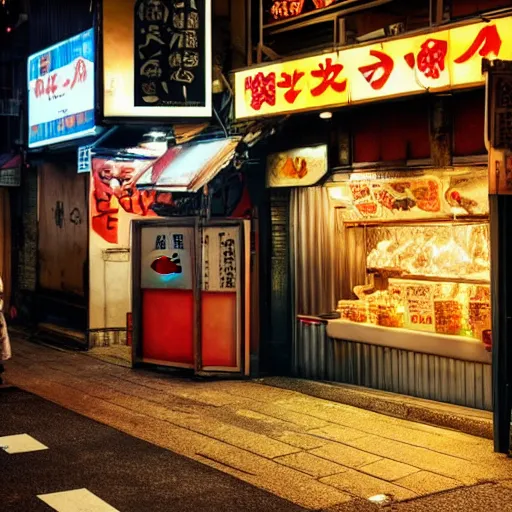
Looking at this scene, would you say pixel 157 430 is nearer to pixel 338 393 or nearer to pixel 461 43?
pixel 338 393

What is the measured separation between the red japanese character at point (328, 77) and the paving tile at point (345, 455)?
5.12m

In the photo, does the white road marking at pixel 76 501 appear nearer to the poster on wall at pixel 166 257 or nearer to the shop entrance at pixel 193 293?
the shop entrance at pixel 193 293

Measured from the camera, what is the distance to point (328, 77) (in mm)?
11922

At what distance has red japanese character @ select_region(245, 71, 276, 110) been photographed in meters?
12.9

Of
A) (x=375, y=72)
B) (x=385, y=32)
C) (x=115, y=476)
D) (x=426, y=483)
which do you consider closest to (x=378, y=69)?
(x=375, y=72)

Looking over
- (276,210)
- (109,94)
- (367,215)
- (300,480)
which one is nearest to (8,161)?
(109,94)

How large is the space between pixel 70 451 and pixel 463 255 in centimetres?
604

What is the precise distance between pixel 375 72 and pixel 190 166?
12.9 feet

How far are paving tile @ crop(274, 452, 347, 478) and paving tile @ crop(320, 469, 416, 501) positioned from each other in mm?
145

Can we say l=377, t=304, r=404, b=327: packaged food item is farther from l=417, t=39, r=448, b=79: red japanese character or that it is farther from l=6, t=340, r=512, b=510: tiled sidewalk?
l=417, t=39, r=448, b=79: red japanese character

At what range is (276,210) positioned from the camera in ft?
45.8

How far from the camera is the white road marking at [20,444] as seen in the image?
9484 millimetres

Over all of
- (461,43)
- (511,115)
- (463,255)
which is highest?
(461,43)

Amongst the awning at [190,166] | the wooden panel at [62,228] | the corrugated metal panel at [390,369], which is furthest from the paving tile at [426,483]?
the wooden panel at [62,228]
